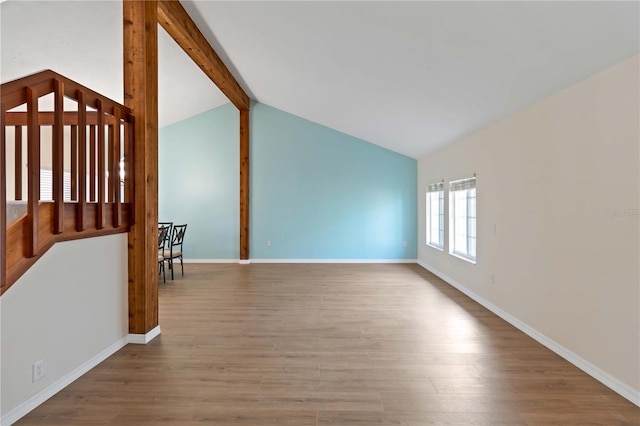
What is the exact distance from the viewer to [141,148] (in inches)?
109

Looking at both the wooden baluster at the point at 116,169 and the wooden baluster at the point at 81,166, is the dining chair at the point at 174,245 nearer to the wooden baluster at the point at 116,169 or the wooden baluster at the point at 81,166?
the wooden baluster at the point at 116,169

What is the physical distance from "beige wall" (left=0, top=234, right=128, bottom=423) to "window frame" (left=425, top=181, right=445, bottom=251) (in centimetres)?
473

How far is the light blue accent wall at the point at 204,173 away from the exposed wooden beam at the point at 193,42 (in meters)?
1.40

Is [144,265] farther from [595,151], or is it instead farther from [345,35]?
[595,151]

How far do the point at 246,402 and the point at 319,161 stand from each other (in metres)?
5.37

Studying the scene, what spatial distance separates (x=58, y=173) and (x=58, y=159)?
0.09 metres

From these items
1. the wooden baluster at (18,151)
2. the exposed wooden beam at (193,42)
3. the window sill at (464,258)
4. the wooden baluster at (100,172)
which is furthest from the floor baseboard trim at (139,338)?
the window sill at (464,258)

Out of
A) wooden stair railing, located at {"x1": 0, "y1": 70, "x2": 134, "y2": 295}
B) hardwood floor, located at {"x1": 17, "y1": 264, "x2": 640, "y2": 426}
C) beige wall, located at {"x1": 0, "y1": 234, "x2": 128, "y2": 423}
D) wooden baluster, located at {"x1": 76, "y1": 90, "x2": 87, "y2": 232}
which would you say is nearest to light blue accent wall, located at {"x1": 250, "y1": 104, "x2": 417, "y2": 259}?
hardwood floor, located at {"x1": 17, "y1": 264, "x2": 640, "y2": 426}

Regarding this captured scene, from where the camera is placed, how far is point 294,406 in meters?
1.88

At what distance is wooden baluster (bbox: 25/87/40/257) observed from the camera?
178 cm

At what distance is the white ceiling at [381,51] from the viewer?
80.5 inches

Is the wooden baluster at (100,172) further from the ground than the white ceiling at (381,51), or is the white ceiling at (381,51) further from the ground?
the white ceiling at (381,51)

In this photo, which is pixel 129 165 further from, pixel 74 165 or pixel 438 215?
pixel 438 215

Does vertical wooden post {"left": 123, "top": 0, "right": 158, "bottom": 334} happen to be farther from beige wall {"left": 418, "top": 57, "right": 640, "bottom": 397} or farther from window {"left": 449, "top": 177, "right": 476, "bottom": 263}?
window {"left": 449, "top": 177, "right": 476, "bottom": 263}
